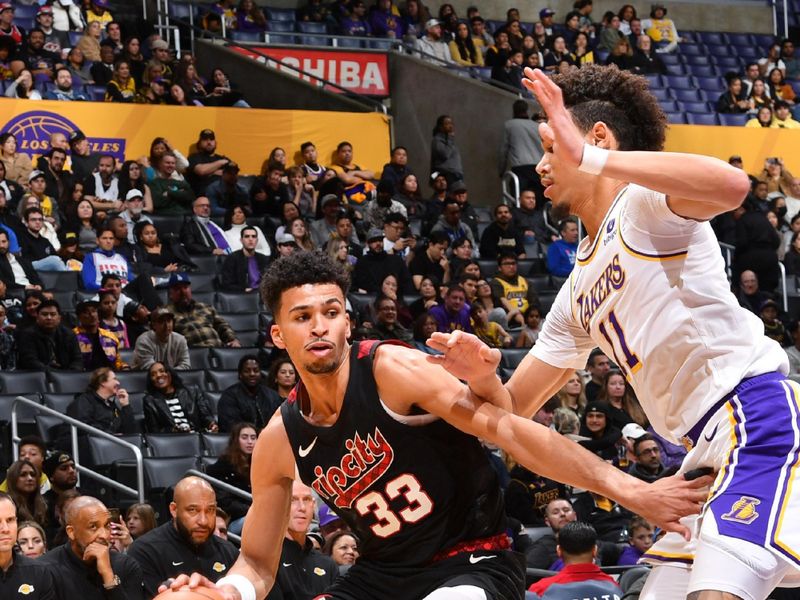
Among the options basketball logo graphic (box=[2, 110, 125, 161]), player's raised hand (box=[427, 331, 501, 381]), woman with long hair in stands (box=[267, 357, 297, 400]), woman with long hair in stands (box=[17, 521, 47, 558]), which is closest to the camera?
player's raised hand (box=[427, 331, 501, 381])

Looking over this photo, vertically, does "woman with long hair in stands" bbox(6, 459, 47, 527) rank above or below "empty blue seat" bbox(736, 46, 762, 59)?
below

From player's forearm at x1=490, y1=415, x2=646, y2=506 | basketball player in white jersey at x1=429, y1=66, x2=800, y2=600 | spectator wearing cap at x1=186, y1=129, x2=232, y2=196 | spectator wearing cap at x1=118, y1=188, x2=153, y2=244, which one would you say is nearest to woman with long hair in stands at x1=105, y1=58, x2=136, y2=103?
spectator wearing cap at x1=186, y1=129, x2=232, y2=196

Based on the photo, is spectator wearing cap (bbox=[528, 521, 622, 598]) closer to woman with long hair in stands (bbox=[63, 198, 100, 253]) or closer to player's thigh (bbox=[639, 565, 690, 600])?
player's thigh (bbox=[639, 565, 690, 600])

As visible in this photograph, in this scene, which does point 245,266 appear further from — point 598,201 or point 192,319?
point 598,201

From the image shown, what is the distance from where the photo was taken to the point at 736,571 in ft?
11.8

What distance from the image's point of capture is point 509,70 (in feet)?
64.1

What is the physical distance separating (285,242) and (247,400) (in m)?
3.01

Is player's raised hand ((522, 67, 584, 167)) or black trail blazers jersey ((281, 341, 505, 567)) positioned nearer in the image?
player's raised hand ((522, 67, 584, 167))

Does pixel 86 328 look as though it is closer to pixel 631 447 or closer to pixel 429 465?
pixel 631 447

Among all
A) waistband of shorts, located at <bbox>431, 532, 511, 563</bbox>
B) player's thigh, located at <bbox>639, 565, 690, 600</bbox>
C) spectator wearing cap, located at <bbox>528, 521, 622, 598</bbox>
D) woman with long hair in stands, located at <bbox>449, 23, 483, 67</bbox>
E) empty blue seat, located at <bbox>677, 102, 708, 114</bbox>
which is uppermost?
player's thigh, located at <bbox>639, 565, 690, 600</bbox>

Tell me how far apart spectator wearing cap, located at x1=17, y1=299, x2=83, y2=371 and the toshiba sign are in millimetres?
8282

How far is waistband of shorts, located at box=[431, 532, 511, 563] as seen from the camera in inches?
172

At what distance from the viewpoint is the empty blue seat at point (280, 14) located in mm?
20703

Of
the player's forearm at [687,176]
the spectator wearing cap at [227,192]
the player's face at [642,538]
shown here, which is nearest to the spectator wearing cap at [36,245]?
the spectator wearing cap at [227,192]
